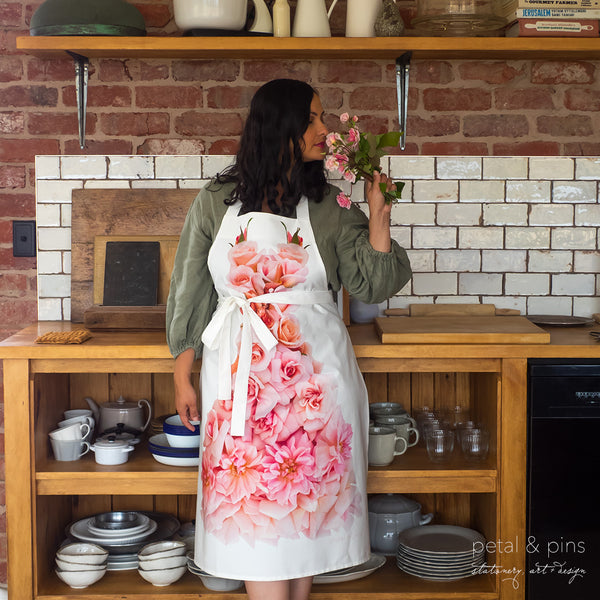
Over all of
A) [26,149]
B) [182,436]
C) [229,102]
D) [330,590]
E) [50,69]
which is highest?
[50,69]

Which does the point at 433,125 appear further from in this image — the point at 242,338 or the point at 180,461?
the point at 180,461

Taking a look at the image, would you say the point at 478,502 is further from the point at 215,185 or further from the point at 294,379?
the point at 215,185

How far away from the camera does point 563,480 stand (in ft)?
8.20

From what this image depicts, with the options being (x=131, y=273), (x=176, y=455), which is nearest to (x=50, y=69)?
(x=131, y=273)

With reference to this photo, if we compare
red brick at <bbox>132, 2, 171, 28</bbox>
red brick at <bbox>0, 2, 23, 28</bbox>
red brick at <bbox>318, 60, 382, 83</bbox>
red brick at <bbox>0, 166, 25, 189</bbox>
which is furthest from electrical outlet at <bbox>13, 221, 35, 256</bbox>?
red brick at <bbox>318, 60, 382, 83</bbox>

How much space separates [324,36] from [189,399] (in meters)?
1.30

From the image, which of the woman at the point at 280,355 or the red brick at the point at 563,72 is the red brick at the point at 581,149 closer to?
the red brick at the point at 563,72

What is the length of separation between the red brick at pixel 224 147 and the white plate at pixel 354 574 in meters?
1.48

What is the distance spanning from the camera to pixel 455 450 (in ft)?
8.95

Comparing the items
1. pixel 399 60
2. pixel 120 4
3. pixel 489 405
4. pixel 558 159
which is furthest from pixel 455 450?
pixel 120 4

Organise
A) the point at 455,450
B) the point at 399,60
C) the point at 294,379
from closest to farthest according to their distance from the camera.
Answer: the point at 294,379, the point at 455,450, the point at 399,60

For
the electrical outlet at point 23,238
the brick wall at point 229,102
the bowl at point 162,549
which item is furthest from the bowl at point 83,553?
the brick wall at point 229,102

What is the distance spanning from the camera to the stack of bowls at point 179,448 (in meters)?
2.60

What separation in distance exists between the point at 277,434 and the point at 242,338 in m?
0.28
